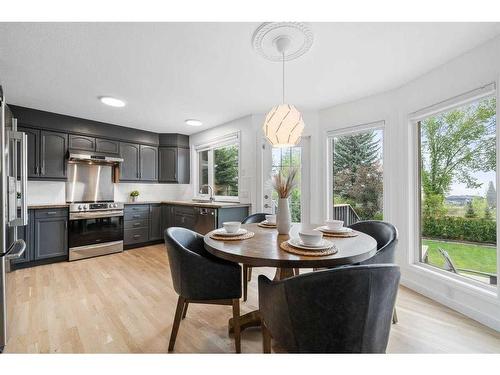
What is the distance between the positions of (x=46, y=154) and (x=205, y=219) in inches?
99.0

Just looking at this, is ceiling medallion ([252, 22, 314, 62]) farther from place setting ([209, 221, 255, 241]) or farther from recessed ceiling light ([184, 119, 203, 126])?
recessed ceiling light ([184, 119, 203, 126])

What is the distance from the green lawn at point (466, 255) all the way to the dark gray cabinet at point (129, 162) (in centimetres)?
458

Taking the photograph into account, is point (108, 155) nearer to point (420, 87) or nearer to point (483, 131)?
point (420, 87)

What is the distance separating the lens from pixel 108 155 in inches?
161

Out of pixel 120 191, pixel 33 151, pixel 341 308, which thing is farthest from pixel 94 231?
pixel 341 308

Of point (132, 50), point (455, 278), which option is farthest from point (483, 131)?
point (132, 50)

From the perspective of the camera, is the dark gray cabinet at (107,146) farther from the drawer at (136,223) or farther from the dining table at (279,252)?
the dining table at (279,252)

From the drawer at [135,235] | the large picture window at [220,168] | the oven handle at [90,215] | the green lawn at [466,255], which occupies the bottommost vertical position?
the drawer at [135,235]

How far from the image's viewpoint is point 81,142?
3785mm

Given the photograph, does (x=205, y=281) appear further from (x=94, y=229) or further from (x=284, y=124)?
(x=94, y=229)

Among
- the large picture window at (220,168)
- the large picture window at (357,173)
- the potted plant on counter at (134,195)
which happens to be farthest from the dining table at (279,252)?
the potted plant on counter at (134,195)

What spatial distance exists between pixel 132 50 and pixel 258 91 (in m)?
1.38

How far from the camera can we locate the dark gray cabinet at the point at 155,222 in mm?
4418

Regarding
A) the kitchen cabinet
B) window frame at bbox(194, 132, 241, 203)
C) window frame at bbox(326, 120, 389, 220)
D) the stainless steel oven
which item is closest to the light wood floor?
the kitchen cabinet
